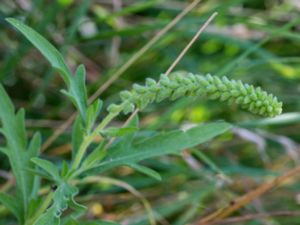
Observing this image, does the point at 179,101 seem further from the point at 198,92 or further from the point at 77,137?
the point at 198,92

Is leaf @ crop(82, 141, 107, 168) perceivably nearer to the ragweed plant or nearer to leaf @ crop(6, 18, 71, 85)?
the ragweed plant

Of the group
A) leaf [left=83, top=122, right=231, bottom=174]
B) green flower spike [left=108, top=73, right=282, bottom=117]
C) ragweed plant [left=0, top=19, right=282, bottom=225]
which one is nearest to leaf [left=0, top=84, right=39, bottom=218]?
ragweed plant [left=0, top=19, right=282, bottom=225]

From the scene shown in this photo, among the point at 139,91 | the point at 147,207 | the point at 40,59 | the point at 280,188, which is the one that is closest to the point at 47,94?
the point at 40,59

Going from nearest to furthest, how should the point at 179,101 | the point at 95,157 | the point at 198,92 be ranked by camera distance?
the point at 198,92 < the point at 95,157 < the point at 179,101

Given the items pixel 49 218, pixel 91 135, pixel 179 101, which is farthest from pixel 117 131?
pixel 179 101

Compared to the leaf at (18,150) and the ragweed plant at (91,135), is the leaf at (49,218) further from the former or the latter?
the leaf at (18,150)

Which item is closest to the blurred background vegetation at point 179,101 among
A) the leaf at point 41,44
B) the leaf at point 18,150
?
the leaf at point 18,150

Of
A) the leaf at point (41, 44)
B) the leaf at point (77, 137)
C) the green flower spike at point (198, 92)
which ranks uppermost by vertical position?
the leaf at point (41, 44)
